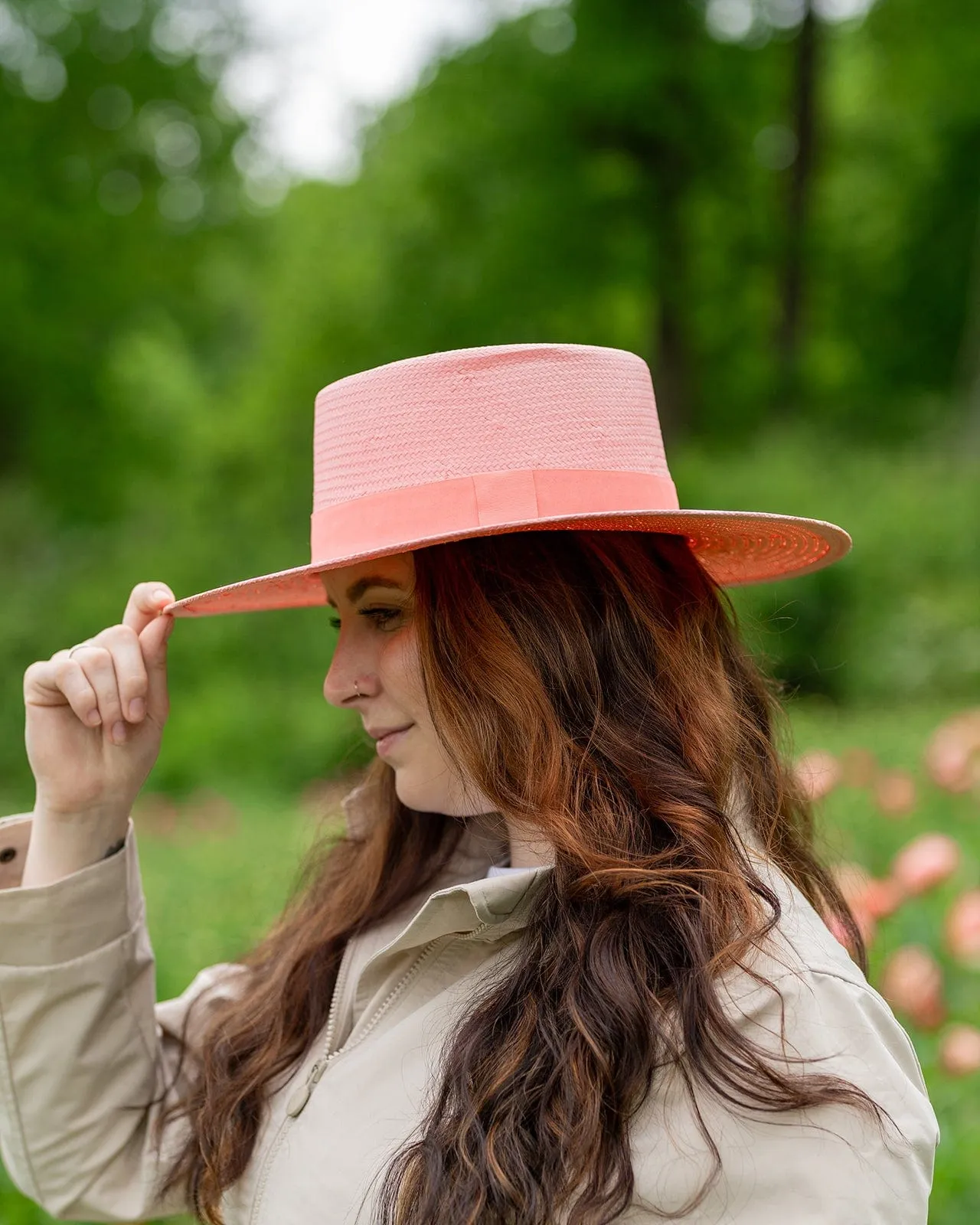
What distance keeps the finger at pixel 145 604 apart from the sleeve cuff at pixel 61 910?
1.16 feet

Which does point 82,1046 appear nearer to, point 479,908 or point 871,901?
point 479,908

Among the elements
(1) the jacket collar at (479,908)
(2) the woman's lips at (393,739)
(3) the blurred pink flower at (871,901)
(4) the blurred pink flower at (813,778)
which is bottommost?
(3) the blurred pink flower at (871,901)

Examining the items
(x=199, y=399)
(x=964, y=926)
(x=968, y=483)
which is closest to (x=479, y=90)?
(x=199, y=399)

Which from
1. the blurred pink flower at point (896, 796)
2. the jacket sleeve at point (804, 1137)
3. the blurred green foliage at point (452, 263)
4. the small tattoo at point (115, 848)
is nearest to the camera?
the jacket sleeve at point (804, 1137)

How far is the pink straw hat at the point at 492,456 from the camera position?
162cm

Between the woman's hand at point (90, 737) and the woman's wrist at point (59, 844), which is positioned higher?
the woman's hand at point (90, 737)

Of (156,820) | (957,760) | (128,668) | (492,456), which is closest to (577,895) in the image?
(492,456)

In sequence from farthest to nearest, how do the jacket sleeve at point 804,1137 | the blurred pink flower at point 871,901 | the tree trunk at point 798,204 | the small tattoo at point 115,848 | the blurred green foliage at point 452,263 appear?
the tree trunk at point 798,204 → the blurred green foliage at point 452,263 → the blurred pink flower at point 871,901 → the small tattoo at point 115,848 → the jacket sleeve at point 804,1137

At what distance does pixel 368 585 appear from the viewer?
5.63ft

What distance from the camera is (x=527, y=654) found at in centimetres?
163

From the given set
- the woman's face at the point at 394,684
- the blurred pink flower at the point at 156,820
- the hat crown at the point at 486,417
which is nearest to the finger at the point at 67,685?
the woman's face at the point at 394,684

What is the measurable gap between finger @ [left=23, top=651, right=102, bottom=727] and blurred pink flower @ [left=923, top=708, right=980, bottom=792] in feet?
8.35

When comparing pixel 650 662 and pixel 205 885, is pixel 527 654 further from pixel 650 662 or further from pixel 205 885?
pixel 205 885

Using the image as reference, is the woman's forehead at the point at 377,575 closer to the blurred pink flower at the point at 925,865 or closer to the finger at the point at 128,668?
the finger at the point at 128,668
